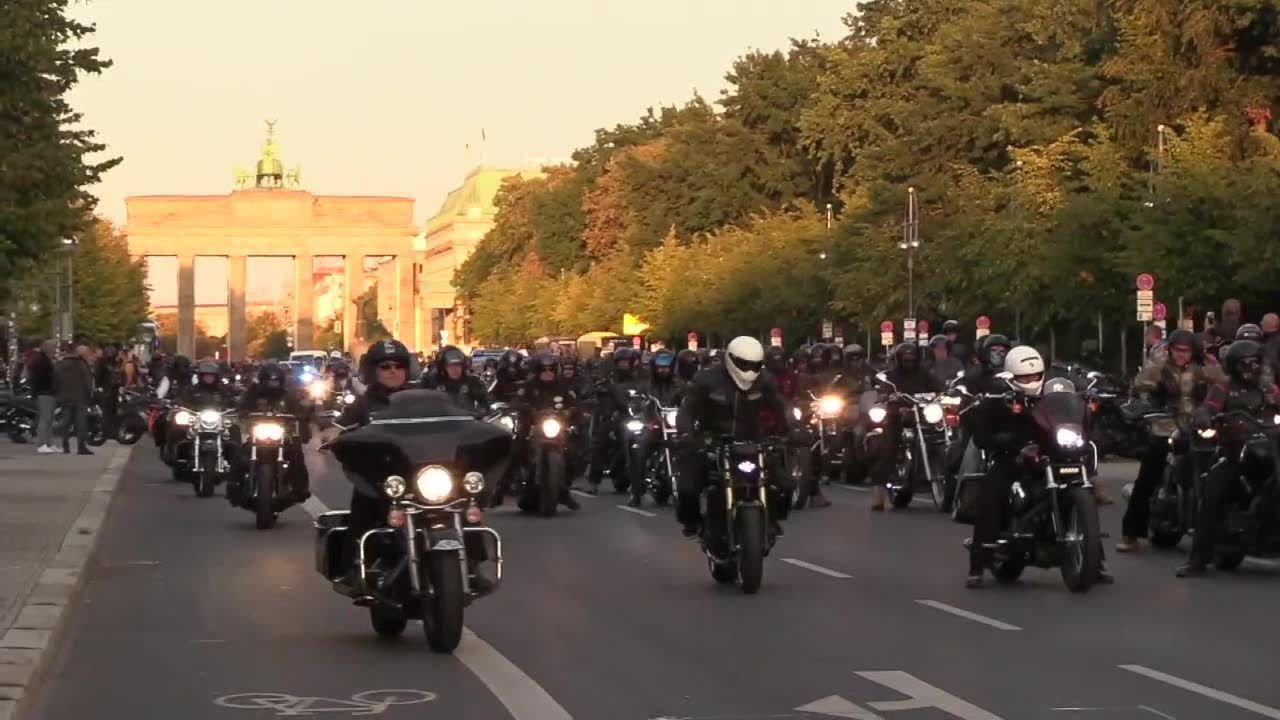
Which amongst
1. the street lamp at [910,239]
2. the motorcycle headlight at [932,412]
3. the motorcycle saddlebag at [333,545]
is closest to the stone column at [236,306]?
the street lamp at [910,239]

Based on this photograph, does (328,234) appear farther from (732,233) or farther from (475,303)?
(732,233)

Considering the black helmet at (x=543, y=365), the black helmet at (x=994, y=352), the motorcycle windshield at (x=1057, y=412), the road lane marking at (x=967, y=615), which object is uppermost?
the black helmet at (x=994, y=352)

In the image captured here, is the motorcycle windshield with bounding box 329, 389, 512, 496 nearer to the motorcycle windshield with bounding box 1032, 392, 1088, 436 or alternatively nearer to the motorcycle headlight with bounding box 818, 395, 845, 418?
the motorcycle windshield with bounding box 1032, 392, 1088, 436

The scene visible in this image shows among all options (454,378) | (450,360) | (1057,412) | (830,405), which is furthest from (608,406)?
(1057,412)

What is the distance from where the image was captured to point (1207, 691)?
37.9 feet

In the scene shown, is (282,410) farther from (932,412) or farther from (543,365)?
(932,412)

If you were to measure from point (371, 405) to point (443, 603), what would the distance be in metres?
1.45

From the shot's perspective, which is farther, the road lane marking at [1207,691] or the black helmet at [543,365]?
the black helmet at [543,365]

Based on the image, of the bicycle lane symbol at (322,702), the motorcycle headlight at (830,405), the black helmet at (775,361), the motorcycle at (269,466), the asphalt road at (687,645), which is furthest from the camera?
the motorcycle headlight at (830,405)

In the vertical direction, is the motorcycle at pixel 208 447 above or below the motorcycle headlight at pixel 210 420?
below

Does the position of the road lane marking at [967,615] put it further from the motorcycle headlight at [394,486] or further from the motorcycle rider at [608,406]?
the motorcycle rider at [608,406]

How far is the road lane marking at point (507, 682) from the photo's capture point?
11078mm

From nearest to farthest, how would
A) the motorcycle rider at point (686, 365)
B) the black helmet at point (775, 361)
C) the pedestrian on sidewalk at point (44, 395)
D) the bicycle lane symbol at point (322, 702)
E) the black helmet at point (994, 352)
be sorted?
1. the bicycle lane symbol at point (322, 702)
2. the black helmet at point (994, 352)
3. the black helmet at point (775, 361)
4. the motorcycle rider at point (686, 365)
5. the pedestrian on sidewalk at point (44, 395)

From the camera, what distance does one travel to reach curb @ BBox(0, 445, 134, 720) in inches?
451
